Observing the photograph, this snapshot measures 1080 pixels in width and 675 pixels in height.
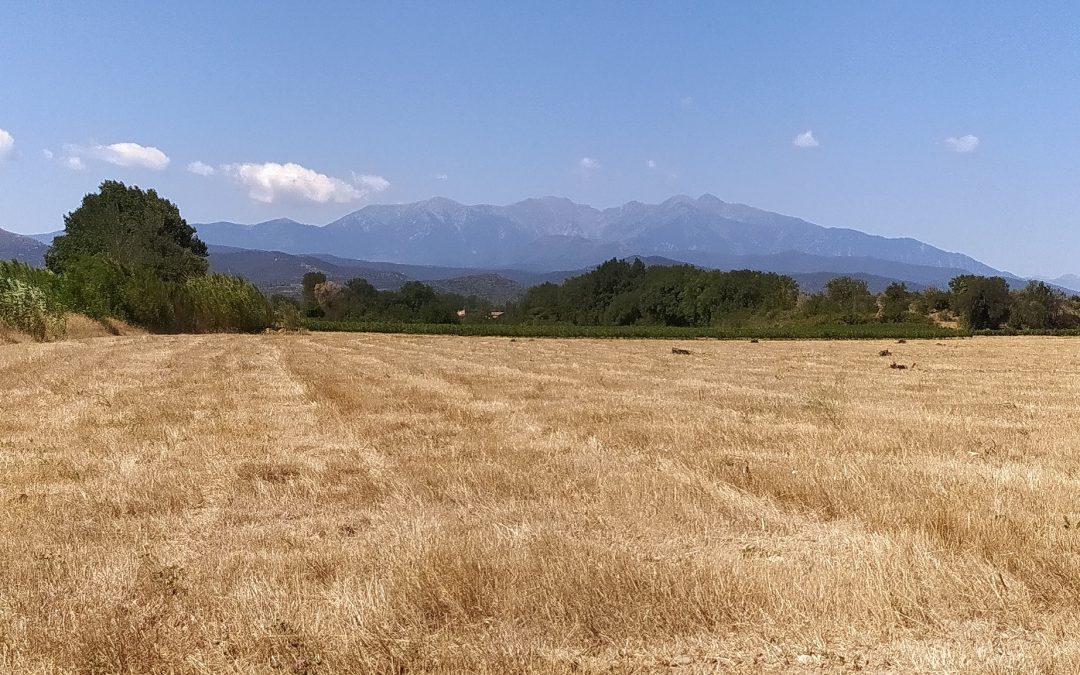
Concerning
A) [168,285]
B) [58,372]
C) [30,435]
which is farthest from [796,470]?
[168,285]

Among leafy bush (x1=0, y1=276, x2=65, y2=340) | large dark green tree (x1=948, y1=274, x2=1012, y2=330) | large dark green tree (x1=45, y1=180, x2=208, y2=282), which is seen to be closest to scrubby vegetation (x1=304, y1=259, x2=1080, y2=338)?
large dark green tree (x1=948, y1=274, x2=1012, y2=330)

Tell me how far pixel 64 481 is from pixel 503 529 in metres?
4.25

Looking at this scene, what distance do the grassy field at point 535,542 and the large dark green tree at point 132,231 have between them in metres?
62.3

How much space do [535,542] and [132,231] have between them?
8302 centimetres

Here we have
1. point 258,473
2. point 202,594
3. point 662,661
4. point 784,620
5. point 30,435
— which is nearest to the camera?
point 662,661

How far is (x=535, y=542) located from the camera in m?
4.51

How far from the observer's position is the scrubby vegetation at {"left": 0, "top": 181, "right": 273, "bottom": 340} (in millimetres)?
29688

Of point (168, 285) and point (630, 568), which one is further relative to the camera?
point (168, 285)

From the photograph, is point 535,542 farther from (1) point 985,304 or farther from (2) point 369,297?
(2) point 369,297

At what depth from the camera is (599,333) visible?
61.2 m

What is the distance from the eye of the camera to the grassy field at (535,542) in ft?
10.7

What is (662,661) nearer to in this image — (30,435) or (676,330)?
(30,435)

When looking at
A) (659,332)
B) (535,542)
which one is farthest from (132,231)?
(535,542)

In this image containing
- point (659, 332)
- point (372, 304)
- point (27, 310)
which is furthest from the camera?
point (372, 304)
